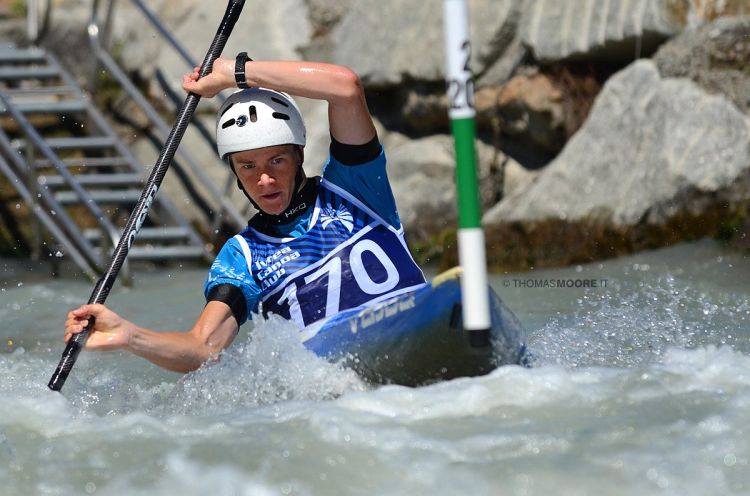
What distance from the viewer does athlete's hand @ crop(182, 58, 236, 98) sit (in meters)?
4.82

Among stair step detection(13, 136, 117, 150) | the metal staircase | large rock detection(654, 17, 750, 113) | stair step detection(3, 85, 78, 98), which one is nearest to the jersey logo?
large rock detection(654, 17, 750, 113)

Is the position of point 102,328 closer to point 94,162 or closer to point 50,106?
point 94,162

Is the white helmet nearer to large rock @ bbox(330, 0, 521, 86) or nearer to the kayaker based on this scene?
the kayaker

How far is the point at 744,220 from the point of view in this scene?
294 inches

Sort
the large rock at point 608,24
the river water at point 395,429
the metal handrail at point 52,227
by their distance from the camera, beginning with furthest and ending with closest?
the metal handrail at point 52,227, the large rock at point 608,24, the river water at point 395,429

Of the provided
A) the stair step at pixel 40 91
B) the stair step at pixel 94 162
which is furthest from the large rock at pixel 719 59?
the stair step at pixel 40 91

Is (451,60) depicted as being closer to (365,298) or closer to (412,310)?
(412,310)

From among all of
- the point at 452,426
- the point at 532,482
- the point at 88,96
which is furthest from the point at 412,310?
the point at 88,96

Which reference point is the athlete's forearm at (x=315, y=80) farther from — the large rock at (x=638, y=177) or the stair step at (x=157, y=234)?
the stair step at (x=157, y=234)

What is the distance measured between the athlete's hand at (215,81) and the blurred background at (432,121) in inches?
152

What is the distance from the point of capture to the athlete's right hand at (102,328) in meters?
4.19

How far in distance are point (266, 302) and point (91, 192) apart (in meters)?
6.06

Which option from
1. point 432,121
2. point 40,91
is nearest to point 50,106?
point 40,91

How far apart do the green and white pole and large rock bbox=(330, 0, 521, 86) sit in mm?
6090
